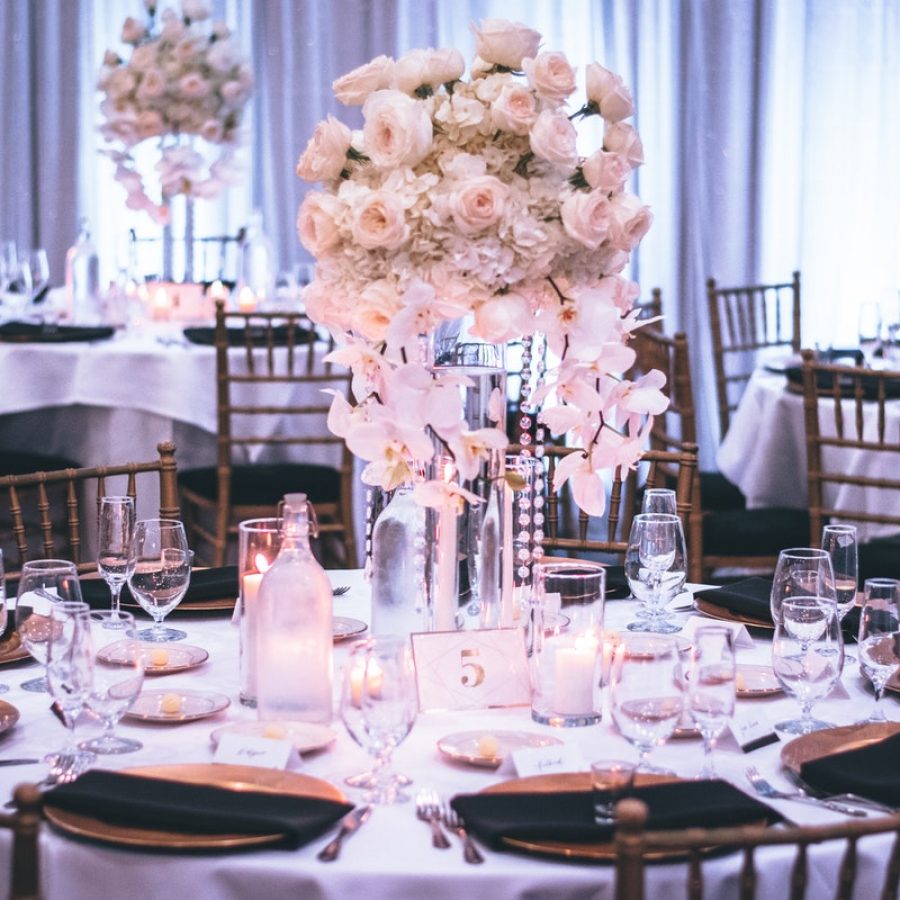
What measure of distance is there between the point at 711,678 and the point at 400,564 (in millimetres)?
460

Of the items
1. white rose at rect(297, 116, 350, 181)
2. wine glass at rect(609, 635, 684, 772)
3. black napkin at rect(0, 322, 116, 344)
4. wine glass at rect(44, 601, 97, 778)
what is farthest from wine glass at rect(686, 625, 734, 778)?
black napkin at rect(0, 322, 116, 344)

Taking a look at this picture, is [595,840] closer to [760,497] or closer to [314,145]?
[314,145]

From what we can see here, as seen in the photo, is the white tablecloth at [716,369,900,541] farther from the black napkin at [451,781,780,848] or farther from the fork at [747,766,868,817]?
the black napkin at [451,781,780,848]

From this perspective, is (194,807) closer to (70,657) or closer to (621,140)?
(70,657)

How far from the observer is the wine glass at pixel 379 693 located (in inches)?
54.2

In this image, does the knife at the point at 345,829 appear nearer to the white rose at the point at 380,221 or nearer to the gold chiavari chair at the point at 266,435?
the white rose at the point at 380,221

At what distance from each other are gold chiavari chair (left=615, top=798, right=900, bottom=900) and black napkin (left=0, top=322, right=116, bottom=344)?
12.0ft

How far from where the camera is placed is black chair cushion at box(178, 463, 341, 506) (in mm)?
4359

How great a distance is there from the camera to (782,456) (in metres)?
4.29

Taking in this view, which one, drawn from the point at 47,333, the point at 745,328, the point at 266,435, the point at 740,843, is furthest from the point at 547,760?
the point at 745,328

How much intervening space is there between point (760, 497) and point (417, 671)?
2.83 meters

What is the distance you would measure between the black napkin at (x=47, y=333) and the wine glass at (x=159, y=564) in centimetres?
269

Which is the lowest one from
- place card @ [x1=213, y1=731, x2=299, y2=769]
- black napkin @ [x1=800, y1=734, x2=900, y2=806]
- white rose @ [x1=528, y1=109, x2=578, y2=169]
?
black napkin @ [x1=800, y1=734, x2=900, y2=806]

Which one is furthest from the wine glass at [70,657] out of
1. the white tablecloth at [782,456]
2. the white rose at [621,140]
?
the white tablecloth at [782,456]
